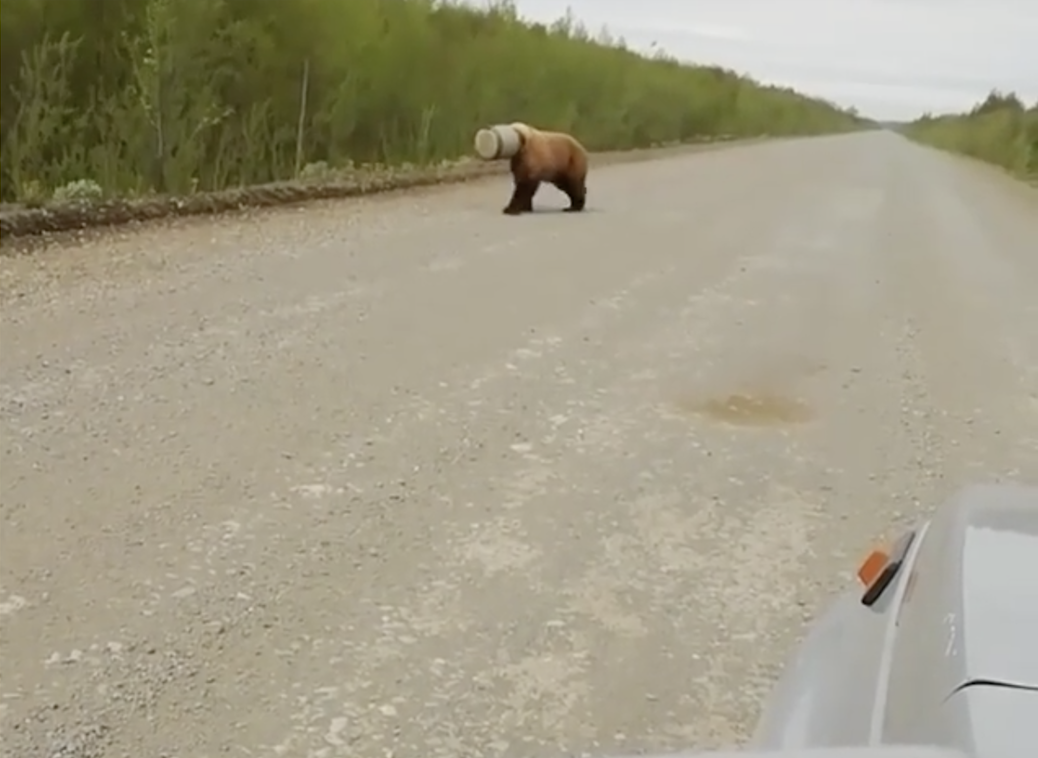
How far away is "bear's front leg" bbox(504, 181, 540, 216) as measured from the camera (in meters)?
12.4

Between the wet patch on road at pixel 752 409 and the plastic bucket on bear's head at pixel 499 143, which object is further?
the plastic bucket on bear's head at pixel 499 143

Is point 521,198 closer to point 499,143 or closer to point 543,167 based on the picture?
point 543,167

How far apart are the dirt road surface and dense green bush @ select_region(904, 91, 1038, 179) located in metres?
23.2

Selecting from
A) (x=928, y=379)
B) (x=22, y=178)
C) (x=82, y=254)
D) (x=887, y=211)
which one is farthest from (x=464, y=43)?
(x=928, y=379)

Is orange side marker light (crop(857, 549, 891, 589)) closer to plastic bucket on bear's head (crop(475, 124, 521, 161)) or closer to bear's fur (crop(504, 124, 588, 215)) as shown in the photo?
bear's fur (crop(504, 124, 588, 215))

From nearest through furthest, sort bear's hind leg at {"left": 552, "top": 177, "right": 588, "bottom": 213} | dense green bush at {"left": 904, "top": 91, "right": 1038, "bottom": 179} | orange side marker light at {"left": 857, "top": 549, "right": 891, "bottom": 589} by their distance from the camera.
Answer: orange side marker light at {"left": 857, "top": 549, "right": 891, "bottom": 589} < bear's hind leg at {"left": 552, "top": 177, "right": 588, "bottom": 213} < dense green bush at {"left": 904, "top": 91, "right": 1038, "bottom": 179}

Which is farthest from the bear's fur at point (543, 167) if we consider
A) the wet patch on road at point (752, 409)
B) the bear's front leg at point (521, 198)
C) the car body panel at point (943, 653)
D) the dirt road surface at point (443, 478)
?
the car body panel at point (943, 653)

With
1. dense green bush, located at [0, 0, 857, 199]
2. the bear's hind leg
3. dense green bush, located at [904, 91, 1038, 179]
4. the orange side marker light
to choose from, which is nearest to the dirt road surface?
the orange side marker light

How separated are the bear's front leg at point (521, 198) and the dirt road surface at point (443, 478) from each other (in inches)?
111

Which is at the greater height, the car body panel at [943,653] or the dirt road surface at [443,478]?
the car body panel at [943,653]

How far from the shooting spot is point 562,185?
1291cm

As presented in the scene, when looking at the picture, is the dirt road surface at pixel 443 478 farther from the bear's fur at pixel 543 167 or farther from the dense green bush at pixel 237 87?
the bear's fur at pixel 543 167

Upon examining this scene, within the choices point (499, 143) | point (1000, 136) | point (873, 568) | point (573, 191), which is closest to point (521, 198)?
point (499, 143)

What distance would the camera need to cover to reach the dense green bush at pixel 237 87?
32.9 feet
